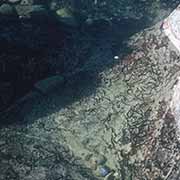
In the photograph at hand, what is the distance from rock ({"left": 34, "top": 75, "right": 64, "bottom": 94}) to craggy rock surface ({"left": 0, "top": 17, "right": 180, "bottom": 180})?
4.9 inches

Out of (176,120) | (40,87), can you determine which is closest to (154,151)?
(176,120)

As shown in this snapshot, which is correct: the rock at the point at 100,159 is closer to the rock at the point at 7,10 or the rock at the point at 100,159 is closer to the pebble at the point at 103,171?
the pebble at the point at 103,171

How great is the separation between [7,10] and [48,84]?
8.11 feet

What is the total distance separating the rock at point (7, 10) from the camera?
8.76 m

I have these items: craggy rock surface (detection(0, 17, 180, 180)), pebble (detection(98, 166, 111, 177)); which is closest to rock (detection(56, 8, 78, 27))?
craggy rock surface (detection(0, 17, 180, 180))

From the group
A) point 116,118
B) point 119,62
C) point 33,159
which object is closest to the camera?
point 33,159

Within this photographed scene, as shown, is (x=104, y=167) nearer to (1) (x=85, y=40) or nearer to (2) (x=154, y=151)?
(2) (x=154, y=151)

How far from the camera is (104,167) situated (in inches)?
242

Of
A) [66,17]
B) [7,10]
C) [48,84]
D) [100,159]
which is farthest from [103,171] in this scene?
[7,10]

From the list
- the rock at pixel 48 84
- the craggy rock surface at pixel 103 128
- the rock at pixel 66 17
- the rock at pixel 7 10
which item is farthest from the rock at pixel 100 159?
the rock at pixel 7 10

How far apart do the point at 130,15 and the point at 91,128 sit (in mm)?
4375

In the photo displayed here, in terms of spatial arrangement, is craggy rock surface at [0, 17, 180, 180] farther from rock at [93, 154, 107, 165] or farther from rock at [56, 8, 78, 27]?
rock at [56, 8, 78, 27]

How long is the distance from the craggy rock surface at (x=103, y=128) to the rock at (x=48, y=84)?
0.12 metres

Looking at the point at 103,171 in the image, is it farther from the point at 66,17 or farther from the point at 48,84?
the point at 66,17
